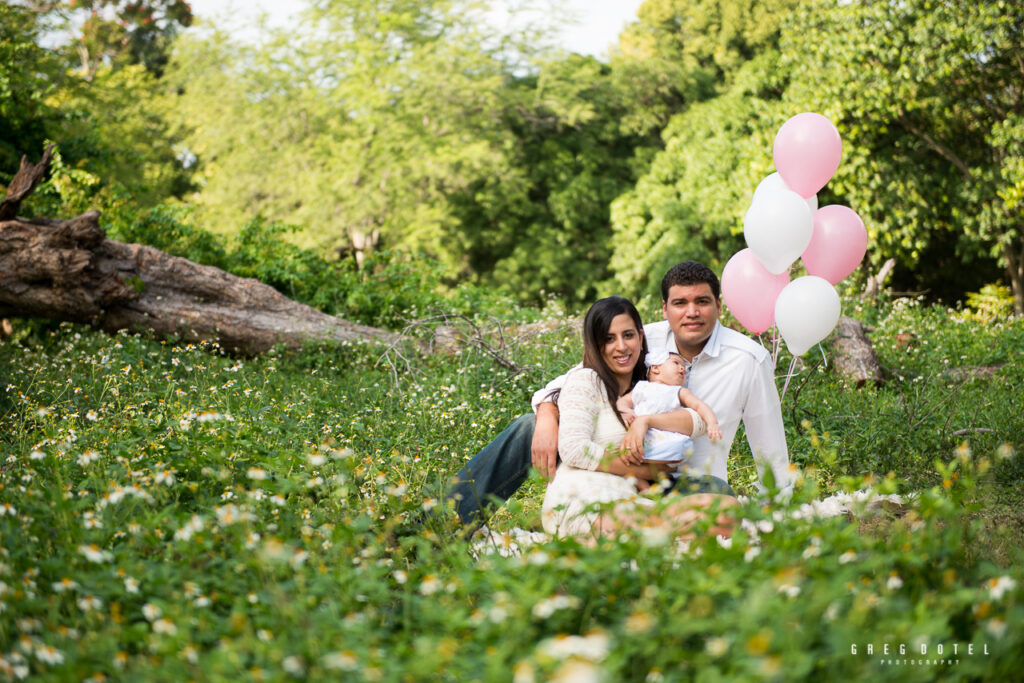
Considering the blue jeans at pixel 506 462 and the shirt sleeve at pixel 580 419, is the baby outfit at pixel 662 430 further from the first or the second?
the blue jeans at pixel 506 462

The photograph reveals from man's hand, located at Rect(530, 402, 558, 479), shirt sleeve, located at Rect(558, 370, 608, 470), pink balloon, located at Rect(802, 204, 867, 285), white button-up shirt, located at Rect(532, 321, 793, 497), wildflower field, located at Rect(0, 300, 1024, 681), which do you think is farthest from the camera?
pink balloon, located at Rect(802, 204, 867, 285)

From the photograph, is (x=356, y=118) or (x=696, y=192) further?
(x=356, y=118)

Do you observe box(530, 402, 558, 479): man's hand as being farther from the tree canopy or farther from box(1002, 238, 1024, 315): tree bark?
box(1002, 238, 1024, 315): tree bark

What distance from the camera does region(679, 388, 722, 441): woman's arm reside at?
10.4 feet

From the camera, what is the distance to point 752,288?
4871 mm

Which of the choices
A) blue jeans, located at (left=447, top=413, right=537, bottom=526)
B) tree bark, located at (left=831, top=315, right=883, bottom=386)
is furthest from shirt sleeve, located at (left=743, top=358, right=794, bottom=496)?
tree bark, located at (left=831, top=315, right=883, bottom=386)

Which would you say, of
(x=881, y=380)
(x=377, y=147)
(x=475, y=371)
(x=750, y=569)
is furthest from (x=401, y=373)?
(x=377, y=147)

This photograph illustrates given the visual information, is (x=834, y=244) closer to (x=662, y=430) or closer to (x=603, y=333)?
(x=603, y=333)

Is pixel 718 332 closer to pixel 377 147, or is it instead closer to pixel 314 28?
pixel 377 147

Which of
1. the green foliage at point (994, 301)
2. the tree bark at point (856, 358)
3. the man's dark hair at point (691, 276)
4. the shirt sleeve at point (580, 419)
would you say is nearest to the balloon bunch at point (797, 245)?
the man's dark hair at point (691, 276)

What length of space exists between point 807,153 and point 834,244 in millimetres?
582

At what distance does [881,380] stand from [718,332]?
3758 mm

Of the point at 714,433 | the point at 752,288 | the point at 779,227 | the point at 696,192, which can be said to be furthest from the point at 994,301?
the point at 714,433

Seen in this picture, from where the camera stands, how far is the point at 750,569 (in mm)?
2010
